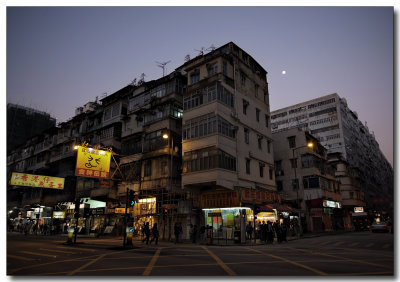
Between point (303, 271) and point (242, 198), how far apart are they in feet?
54.2

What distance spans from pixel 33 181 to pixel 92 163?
36.1ft

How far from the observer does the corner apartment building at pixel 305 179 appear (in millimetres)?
42581

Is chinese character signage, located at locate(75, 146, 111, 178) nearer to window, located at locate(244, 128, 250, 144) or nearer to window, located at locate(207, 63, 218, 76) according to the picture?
window, located at locate(207, 63, 218, 76)

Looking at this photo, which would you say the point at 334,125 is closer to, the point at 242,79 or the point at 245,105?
the point at 242,79

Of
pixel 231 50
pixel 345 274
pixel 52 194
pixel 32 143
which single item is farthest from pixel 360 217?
pixel 32 143

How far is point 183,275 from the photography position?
9234mm

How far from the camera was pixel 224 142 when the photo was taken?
1088 inches

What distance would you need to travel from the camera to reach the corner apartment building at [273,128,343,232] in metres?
42.6

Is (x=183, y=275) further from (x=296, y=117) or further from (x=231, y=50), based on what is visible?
(x=296, y=117)

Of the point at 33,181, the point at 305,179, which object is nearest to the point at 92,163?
the point at 33,181

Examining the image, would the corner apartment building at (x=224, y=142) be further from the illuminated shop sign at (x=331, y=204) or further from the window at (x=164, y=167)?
the illuminated shop sign at (x=331, y=204)

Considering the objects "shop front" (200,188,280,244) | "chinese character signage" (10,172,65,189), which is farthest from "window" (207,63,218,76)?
"chinese character signage" (10,172,65,189)

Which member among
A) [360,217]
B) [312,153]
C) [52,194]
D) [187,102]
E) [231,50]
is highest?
[231,50]

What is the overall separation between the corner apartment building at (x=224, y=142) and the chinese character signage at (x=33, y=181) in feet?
51.4
